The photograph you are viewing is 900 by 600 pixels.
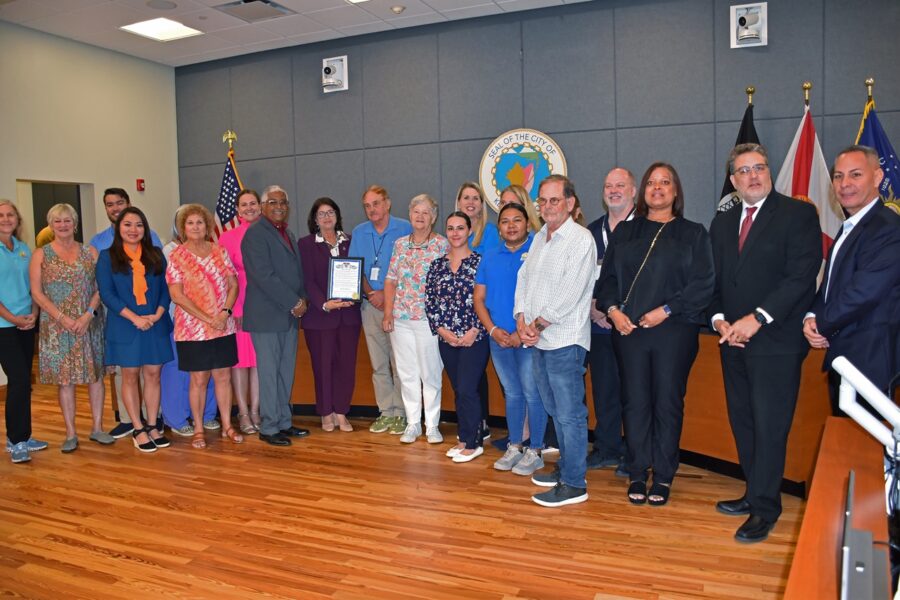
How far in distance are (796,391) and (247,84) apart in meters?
7.11

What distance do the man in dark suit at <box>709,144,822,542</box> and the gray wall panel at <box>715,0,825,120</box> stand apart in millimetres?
3311

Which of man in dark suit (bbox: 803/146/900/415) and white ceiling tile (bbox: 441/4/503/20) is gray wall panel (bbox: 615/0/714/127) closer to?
white ceiling tile (bbox: 441/4/503/20)

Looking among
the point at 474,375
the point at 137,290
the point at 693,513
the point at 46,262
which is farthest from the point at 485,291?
the point at 46,262

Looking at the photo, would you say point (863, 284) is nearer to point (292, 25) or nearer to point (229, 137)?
point (292, 25)

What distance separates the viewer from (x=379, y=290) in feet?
15.9

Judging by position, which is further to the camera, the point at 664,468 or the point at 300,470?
the point at 300,470

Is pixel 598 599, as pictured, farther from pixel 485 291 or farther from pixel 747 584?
pixel 485 291

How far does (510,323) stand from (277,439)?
1942mm

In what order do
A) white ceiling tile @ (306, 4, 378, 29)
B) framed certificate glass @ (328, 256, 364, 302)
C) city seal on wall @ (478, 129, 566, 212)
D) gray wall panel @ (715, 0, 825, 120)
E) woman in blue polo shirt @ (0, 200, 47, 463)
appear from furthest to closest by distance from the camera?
1. city seal on wall @ (478, 129, 566, 212)
2. white ceiling tile @ (306, 4, 378, 29)
3. gray wall panel @ (715, 0, 825, 120)
4. framed certificate glass @ (328, 256, 364, 302)
5. woman in blue polo shirt @ (0, 200, 47, 463)

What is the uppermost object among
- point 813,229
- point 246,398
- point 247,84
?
point 247,84

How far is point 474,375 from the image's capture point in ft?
13.8

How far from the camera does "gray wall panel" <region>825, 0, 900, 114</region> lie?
5.50 m

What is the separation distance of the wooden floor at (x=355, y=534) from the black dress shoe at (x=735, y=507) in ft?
0.17

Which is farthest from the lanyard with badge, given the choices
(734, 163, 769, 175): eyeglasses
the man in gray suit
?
(734, 163, 769, 175): eyeglasses
